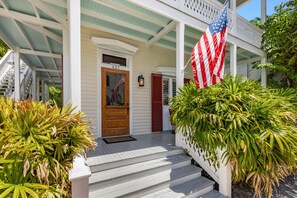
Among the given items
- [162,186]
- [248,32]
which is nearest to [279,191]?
[162,186]

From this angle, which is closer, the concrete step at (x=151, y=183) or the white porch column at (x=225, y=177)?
the concrete step at (x=151, y=183)

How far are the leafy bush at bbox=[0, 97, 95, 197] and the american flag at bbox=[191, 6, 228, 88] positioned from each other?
2.59 metres

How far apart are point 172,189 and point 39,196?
222 cm

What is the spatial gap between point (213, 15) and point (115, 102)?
4.49 meters

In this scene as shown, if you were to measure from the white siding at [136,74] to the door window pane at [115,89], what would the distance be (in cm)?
40

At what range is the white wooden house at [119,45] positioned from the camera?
3.85 metres

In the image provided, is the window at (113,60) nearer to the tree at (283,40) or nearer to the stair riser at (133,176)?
the stair riser at (133,176)

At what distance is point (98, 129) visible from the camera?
504cm

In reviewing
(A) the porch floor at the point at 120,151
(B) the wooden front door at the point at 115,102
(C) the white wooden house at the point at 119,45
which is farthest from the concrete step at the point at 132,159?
(B) the wooden front door at the point at 115,102

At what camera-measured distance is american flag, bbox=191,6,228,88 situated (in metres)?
3.31

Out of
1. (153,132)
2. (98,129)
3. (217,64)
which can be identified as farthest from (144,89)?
(217,64)

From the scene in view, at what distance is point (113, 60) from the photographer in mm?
5383

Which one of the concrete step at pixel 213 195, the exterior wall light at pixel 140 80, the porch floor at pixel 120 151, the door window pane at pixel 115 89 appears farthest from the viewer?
the exterior wall light at pixel 140 80

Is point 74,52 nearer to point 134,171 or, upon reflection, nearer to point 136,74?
point 134,171
